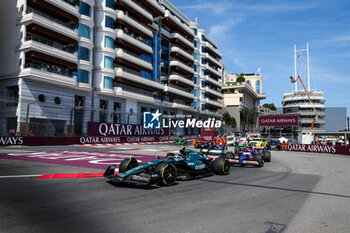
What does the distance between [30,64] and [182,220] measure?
3013 centimetres

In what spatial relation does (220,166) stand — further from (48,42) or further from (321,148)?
(48,42)

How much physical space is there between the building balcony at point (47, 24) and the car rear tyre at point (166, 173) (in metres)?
29.3

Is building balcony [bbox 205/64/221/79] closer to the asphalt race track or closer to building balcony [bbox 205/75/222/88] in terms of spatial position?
building balcony [bbox 205/75/222/88]

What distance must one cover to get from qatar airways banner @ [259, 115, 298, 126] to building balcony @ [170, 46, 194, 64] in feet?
88.5

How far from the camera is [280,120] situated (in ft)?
132

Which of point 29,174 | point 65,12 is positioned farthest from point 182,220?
point 65,12

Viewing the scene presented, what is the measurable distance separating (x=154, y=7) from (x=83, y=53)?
21966mm

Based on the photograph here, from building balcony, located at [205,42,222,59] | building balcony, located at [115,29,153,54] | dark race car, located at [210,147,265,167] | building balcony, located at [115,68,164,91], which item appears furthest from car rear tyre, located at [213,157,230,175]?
building balcony, located at [205,42,222,59]

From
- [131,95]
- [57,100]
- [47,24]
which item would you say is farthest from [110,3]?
[57,100]

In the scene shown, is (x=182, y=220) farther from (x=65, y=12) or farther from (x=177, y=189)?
(x=65, y=12)

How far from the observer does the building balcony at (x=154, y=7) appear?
4959cm

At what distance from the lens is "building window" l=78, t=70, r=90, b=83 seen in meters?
35.1

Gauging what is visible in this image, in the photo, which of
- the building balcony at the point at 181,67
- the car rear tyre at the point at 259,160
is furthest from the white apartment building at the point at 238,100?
the car rear tyre at the point at 259,160

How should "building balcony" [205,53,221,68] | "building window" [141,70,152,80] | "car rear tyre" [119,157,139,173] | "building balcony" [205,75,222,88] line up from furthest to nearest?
"building balcony" [205,53,221,68] < "building balcony" [205,75,222,88] < "building window" [141,70,152,80] < "car rear tyre" [119,157,139,173]
